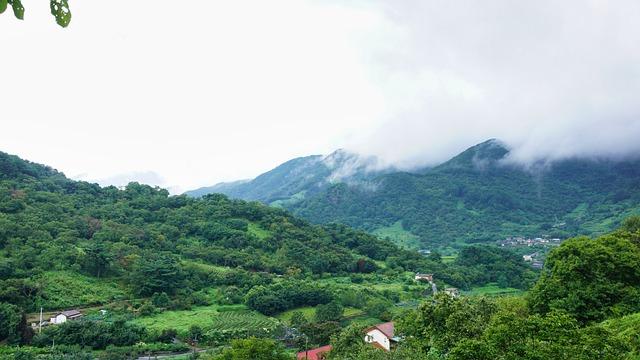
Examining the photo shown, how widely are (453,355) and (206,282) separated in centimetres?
3874

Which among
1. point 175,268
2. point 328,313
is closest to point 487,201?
point 328,313

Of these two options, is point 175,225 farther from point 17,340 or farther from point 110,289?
point 17,340

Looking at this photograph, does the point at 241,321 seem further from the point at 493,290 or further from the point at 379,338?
the point at 493,290

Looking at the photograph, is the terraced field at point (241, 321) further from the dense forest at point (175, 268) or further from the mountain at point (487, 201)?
the mountain at point (487, 201)

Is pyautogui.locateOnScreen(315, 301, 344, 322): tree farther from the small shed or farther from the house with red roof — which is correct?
the small shed

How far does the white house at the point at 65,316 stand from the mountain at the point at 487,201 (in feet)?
273

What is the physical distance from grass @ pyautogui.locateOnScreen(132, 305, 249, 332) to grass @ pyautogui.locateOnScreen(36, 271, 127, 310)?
491cm

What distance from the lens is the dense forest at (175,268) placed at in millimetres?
34500

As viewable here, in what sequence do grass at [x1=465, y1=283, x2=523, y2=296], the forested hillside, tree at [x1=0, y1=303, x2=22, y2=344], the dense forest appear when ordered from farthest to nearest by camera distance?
grass at [x1=465, y1=283, x2=523, y2=296]
the dense forest
tree at [x1=0, y1=303, x2=22, y2=344]
the forested hillside

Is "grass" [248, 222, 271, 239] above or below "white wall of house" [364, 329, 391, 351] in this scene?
above

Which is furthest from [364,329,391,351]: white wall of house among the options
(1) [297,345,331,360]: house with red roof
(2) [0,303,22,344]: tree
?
(2) [0,303,22,344]: tree

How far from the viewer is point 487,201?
132 meters

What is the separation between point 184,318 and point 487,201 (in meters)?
109

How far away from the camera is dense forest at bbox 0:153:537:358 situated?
113ft
